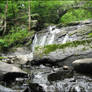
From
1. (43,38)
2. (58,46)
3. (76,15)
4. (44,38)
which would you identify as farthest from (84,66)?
(76,15)

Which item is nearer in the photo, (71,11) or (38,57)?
(38,57)

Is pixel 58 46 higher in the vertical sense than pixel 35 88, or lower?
higher

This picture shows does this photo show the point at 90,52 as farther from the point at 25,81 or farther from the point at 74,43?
the point at 25,81

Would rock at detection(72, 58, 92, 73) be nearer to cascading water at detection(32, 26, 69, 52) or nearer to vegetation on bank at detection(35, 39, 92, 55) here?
vegetation on bank at detection(35, 39, 92, 55)

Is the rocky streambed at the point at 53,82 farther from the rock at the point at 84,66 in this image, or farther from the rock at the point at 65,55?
the rock at the point at 65,55

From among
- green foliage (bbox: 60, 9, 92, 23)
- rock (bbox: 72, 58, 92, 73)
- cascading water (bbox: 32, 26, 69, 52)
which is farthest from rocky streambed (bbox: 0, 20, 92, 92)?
green foliage (bbox: 60, 9, 92, 23)

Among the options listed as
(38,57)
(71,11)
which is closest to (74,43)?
(38,57)

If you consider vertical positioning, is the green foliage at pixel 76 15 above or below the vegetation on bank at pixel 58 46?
above

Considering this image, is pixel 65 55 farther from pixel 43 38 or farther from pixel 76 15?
pixel 76 15

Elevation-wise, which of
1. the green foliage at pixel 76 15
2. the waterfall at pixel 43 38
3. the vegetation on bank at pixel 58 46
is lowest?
the waterfall at pixel 43 38

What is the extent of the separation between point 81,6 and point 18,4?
40.2 feet

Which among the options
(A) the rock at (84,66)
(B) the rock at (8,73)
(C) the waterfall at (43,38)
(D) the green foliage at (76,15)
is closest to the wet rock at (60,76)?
(A) the rock at (84,66)

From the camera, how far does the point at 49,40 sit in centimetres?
1501

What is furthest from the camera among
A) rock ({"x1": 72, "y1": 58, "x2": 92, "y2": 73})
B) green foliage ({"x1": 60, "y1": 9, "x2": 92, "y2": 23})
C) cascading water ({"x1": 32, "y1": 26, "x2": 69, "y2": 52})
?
green foliage ({"x1": 60, "y1": 9, "x2": 92, "y2": 23})
